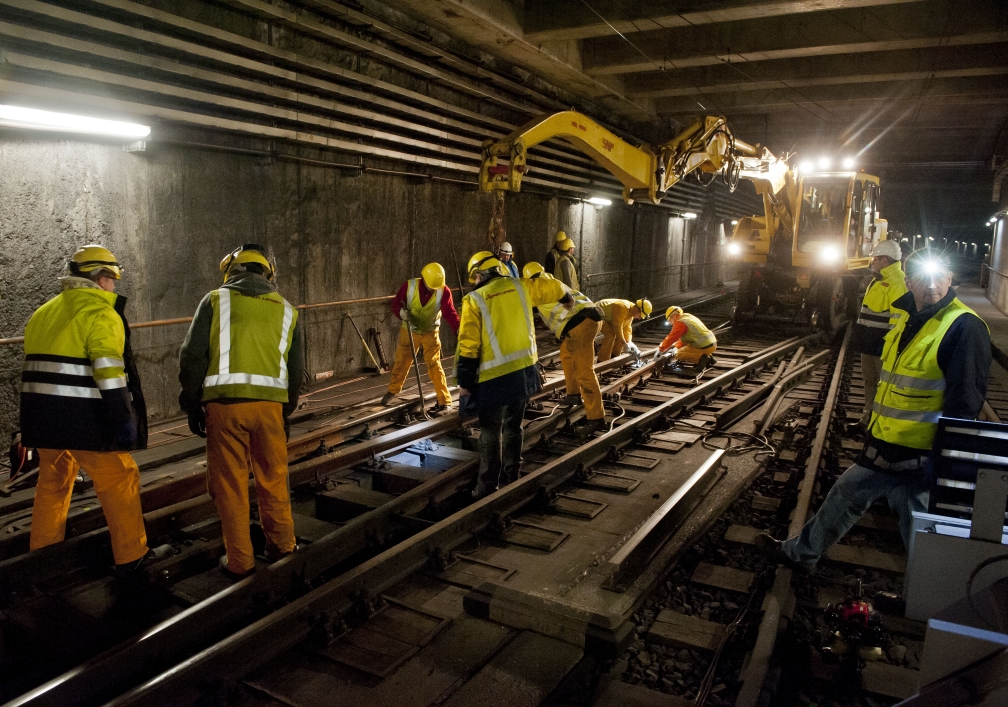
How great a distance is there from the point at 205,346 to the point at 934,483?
381 centimetres

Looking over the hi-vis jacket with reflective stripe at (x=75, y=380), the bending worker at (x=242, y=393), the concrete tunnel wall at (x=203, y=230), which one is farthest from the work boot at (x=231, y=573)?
the concrete tunnel wall at (x=203, y=230)

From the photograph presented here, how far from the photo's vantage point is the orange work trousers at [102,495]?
13.1ft

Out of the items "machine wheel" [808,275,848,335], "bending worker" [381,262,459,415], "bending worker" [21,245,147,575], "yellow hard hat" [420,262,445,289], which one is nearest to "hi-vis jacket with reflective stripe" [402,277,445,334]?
"bending worker" [381,262,459,415]

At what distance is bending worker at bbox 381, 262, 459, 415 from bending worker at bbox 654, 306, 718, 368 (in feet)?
13.7

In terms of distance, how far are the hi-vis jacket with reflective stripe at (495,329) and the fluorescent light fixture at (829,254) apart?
1162 cm

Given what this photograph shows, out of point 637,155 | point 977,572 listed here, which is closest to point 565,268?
point 637,155

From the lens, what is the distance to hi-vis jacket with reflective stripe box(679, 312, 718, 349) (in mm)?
10977

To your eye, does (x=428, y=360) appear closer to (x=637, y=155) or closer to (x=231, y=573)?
(x=637, y=155)

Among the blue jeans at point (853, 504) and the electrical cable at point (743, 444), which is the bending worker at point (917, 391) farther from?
the electrical cable at point (743, 444)

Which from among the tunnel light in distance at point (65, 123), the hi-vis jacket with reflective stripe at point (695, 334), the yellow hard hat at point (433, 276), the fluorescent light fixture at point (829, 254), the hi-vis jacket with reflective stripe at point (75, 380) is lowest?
the hi-vis jacket with reflective stripe at point (695, 334)

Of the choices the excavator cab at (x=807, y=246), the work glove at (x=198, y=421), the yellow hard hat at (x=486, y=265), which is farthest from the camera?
the excavator cab at (x=807, y=246)

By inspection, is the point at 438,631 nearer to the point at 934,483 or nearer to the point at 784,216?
the point at 934,483

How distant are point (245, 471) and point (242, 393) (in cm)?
49

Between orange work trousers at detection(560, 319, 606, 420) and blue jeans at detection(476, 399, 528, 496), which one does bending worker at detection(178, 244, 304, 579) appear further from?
orange work trousers at detection(560, 319, 606, 420)
